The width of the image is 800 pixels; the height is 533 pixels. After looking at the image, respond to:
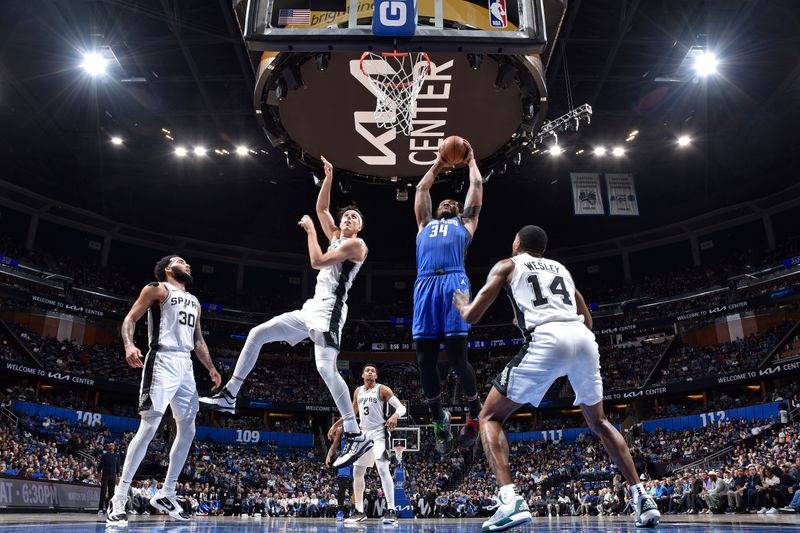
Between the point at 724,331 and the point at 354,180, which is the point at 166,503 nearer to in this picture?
the point at 354,180

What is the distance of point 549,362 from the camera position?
4.16m

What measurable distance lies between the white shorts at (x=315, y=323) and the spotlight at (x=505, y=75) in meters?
5.78

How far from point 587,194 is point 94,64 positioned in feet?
62.8

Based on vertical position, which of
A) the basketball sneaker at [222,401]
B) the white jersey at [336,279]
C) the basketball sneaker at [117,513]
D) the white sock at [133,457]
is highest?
the white jersey at [336,279]

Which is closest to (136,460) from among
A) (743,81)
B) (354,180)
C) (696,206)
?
(354,180)

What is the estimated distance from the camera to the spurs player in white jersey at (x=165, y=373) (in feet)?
18.7

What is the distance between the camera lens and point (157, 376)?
Answer: 5.91m

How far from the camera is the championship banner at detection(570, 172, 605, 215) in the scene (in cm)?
2494

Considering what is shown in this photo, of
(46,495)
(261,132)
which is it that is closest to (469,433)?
(46,495)

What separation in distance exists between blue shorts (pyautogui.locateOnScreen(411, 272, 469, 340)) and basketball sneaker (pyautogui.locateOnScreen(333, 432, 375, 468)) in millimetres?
1481

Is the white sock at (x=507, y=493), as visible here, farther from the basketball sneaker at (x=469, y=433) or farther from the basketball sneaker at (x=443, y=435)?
the basketball sneaker at (x=443, y=435)

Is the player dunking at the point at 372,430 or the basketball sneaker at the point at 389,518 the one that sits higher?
the player dunking at the point at 372,430

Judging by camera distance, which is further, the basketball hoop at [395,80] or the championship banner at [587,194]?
the championship banner at [587,194]


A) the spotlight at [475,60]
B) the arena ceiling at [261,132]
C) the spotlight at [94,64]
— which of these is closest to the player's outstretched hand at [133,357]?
the spotlight at [475,60]
